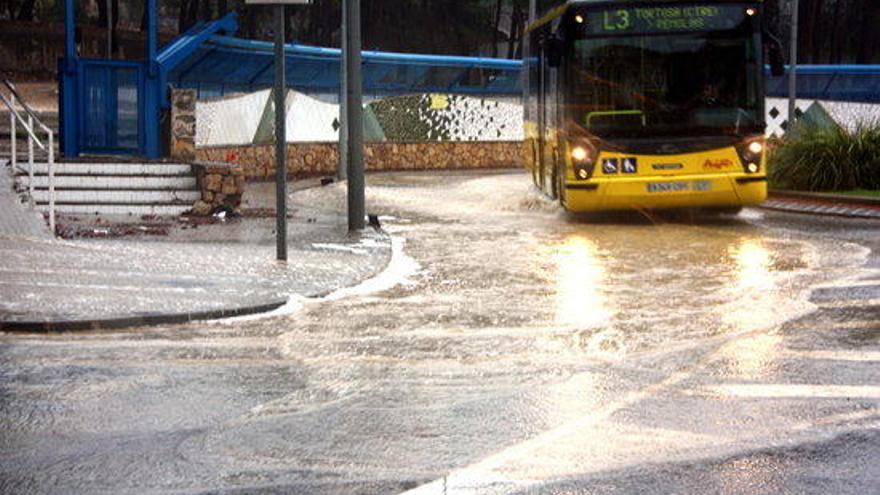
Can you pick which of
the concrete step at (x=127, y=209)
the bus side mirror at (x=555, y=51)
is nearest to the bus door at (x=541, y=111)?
the bus side mirror at (x=555, y=51)

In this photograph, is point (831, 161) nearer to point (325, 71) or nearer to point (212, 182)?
point (212, 182)

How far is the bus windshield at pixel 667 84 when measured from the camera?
20.7m

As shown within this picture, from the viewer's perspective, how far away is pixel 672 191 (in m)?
20.6

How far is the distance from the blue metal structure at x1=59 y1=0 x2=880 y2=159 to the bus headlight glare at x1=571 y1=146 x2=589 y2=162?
20.6 feet

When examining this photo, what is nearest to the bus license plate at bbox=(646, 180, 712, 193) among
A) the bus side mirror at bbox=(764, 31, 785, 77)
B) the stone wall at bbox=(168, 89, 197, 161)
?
the bus side mirror at bbox=(764, 31, 785, 77)

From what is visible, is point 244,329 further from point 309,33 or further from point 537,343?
point 309,33

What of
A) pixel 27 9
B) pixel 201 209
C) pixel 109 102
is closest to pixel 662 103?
pixel 201 209

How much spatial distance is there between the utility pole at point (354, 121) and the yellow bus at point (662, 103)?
3341 mm

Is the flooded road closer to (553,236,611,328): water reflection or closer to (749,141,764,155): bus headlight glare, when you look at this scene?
(553,236,611,328): water reflection

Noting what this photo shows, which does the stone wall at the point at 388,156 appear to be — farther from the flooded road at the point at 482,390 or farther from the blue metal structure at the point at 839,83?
the flooded road at the point at 482,390

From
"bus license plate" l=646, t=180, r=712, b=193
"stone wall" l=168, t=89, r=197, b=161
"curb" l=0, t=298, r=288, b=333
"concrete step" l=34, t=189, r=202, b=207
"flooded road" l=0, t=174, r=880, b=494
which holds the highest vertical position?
"stone wall" l=168, t=89, r=197, b=161

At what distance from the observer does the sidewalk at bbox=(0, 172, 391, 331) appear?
457 inches

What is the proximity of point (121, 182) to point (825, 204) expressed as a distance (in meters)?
10.6

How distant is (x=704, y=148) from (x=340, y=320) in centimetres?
1002
